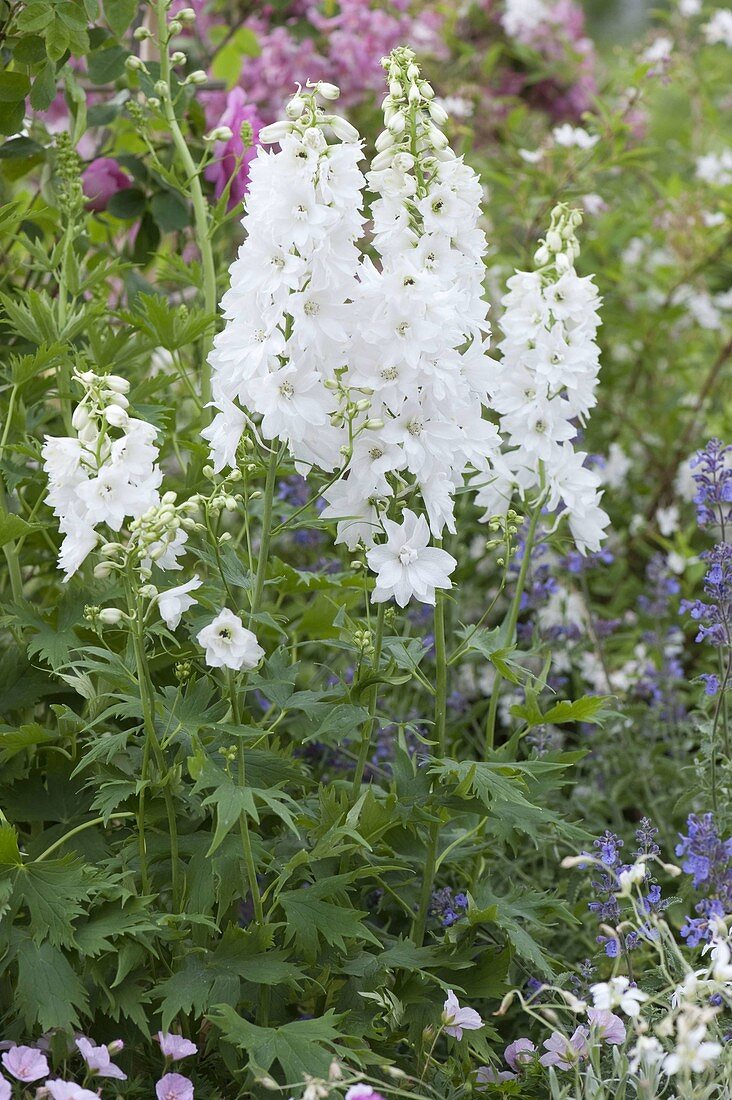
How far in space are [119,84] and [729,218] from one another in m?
2.13

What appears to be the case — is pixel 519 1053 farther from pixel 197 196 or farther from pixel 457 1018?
pixel 197 196

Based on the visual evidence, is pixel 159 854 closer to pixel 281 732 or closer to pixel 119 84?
pixel 281 732

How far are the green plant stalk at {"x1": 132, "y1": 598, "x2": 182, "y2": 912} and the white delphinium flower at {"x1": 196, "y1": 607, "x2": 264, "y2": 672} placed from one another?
116mm

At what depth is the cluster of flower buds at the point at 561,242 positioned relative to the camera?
6.84 ft

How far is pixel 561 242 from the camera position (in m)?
2.12

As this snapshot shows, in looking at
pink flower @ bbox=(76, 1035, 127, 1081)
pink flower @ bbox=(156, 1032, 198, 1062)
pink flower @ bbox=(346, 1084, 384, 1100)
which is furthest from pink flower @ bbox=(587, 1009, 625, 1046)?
pink flower @ bbox=(76, 1035, 127, 1081)

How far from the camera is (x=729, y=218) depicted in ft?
13.7

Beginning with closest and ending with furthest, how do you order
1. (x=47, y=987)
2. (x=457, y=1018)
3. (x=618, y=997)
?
(x=618, y=997), (x=47, y=987), (x=457, y=1018)

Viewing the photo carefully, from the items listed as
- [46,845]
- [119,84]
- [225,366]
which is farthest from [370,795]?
[119,84]

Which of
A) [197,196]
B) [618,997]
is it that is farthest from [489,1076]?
[197,196]

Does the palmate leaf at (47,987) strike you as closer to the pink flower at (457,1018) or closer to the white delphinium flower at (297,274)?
the pink flower at (457,1018)

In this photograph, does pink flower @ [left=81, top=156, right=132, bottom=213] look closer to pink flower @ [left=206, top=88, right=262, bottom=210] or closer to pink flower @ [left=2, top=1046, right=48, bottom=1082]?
pink flower @ [left=206, top=88, right=262, bottom=210]

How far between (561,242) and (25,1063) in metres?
1.55

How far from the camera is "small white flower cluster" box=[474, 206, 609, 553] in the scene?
2.09 meters
